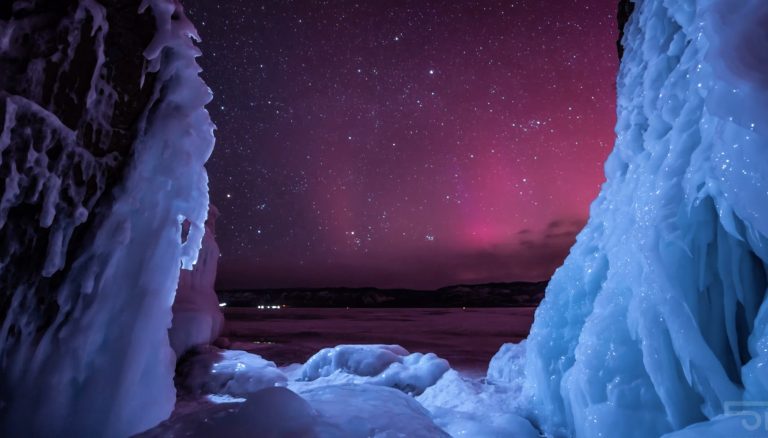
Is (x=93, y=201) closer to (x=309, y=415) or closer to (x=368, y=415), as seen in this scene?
(x=309, y=415)

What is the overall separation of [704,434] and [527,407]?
306cm

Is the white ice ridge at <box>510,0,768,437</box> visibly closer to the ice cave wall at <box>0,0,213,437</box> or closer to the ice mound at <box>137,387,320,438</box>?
the ice mound at <box>137,387,320,438</box>

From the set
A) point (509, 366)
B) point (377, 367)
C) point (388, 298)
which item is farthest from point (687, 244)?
point (388, 298)

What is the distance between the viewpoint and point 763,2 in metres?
2.12

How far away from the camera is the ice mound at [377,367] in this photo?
6.95m

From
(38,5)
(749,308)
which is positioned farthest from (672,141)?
(38,5)

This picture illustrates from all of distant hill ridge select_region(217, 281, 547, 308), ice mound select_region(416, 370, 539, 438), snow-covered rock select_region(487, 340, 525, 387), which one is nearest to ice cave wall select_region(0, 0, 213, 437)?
ice mound select_region(416, 370, 539, 438)

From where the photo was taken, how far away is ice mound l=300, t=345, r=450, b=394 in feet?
22.8

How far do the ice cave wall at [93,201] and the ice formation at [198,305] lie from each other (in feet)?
18.5

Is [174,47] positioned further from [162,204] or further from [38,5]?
[162,204]

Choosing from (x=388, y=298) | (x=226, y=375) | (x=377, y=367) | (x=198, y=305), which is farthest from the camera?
(x=388, y=298)

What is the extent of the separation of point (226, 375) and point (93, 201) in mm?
5107

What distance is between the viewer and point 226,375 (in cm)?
726

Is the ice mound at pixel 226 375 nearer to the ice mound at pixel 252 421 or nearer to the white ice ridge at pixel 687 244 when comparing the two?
the ice mound at pixel 252 421
